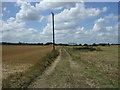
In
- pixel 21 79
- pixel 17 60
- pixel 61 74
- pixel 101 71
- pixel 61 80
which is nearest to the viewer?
pixel 21 79

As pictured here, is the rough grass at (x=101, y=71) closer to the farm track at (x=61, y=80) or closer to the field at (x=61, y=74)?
the field at (x=61, y=74)

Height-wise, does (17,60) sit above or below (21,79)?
below

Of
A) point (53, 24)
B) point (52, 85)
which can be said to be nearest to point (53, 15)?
point (53, 24)

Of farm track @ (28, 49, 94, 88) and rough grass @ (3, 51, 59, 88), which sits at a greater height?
rough grass @ (3, 51, 59, 88)

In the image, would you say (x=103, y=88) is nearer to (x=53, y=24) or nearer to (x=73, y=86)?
(x=73, y=86)

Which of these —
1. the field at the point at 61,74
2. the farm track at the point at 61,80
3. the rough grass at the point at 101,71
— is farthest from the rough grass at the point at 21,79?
the rough grass at the point at 101,71

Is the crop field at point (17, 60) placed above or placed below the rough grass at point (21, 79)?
below

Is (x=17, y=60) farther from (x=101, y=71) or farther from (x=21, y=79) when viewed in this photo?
A: (x=21, y=79)

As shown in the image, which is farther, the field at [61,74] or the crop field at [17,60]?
the crop field at [17,60]

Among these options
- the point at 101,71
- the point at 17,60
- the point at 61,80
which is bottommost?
the point at 17,60

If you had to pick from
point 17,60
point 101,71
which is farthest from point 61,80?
point 17,60

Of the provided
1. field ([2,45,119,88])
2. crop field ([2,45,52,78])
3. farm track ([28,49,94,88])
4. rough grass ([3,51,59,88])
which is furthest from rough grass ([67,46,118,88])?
crop field ([2,45,52,78])

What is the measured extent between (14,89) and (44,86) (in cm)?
157

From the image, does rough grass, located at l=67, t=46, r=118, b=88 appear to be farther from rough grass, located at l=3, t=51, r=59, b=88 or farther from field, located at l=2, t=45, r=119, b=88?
rough grass, located at l=3, t=51, r=59, b=88
